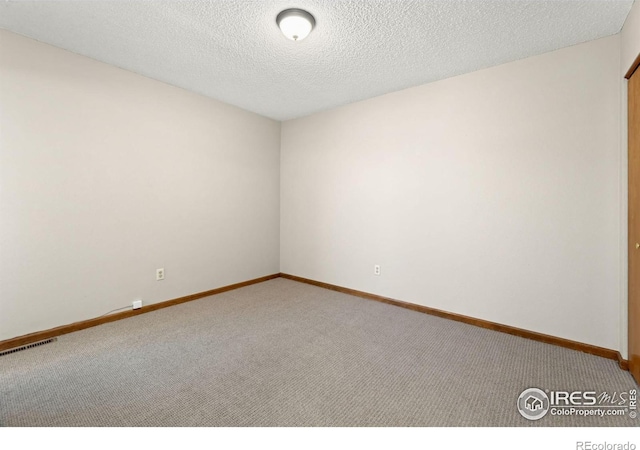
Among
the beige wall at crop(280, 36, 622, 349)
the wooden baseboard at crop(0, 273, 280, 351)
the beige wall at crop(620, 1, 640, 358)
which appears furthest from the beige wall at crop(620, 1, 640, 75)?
the wooden baseboard at crop(0, 273, 280, 351)

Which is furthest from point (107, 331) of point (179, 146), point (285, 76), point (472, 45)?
point (472, 45)

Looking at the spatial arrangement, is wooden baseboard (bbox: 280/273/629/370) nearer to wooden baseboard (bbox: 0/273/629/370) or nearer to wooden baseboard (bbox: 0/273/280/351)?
wooden baseboard (bbox: 0/273/629/370)

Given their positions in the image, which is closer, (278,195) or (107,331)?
(107,331)

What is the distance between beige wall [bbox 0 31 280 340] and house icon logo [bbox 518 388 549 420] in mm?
3322

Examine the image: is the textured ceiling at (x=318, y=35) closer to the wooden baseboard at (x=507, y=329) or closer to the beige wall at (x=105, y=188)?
the beige wall at (x=105, y=188)

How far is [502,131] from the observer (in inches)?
105

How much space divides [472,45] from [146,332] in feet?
12.3

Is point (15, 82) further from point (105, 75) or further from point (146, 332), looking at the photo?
point (146, 332)

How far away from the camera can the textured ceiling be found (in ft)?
6.36

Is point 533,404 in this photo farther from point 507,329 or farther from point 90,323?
point 90,323

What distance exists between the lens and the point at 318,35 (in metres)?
2.24

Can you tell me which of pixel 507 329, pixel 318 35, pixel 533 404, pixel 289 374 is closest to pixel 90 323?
pixel 289 374
